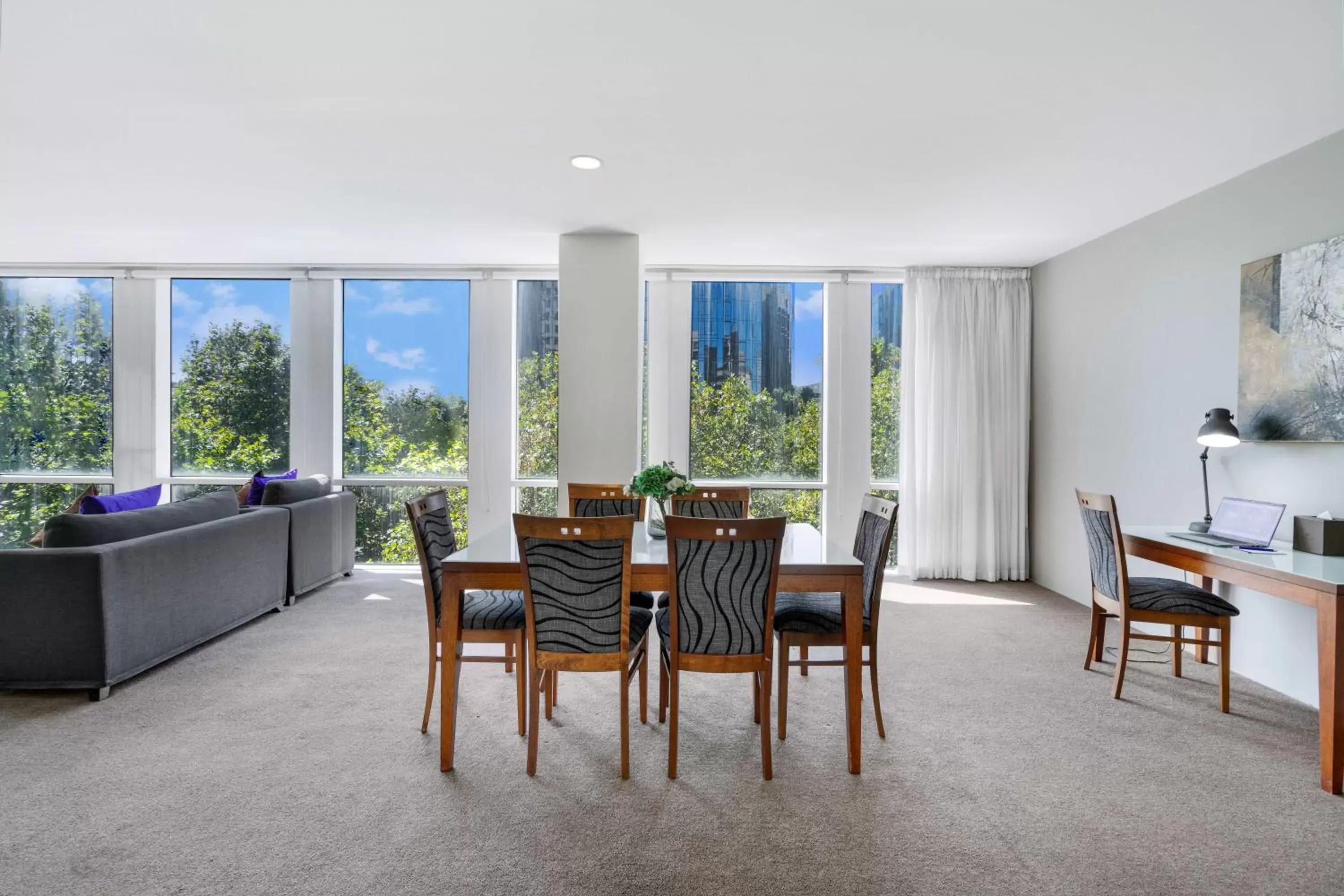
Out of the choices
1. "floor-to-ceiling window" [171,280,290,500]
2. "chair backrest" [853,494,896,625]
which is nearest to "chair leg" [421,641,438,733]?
"chair backrest" [853,494,896,625]

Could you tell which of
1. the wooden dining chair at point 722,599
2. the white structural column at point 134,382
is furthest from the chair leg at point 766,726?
the white structural column at point 134,382

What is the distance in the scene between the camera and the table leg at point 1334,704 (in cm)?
238

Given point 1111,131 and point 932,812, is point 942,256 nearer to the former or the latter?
point 1111,131

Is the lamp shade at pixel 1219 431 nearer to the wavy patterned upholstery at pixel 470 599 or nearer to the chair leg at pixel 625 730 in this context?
the chair leg at pixel 625 730

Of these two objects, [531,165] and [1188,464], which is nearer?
[531,165]

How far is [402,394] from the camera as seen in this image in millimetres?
5945

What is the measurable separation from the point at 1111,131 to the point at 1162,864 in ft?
9.34

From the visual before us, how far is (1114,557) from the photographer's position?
3285mm

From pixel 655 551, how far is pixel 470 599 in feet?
2.66

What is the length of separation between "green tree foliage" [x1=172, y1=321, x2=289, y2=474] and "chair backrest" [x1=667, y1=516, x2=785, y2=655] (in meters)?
4.89

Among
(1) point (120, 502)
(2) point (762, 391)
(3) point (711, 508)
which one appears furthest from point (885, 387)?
(1) point (120, 502)

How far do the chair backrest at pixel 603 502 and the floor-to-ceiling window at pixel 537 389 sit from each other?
1.88 m

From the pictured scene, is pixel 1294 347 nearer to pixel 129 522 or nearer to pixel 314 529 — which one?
pixel 129 522

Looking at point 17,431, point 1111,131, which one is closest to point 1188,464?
point 1111,131
